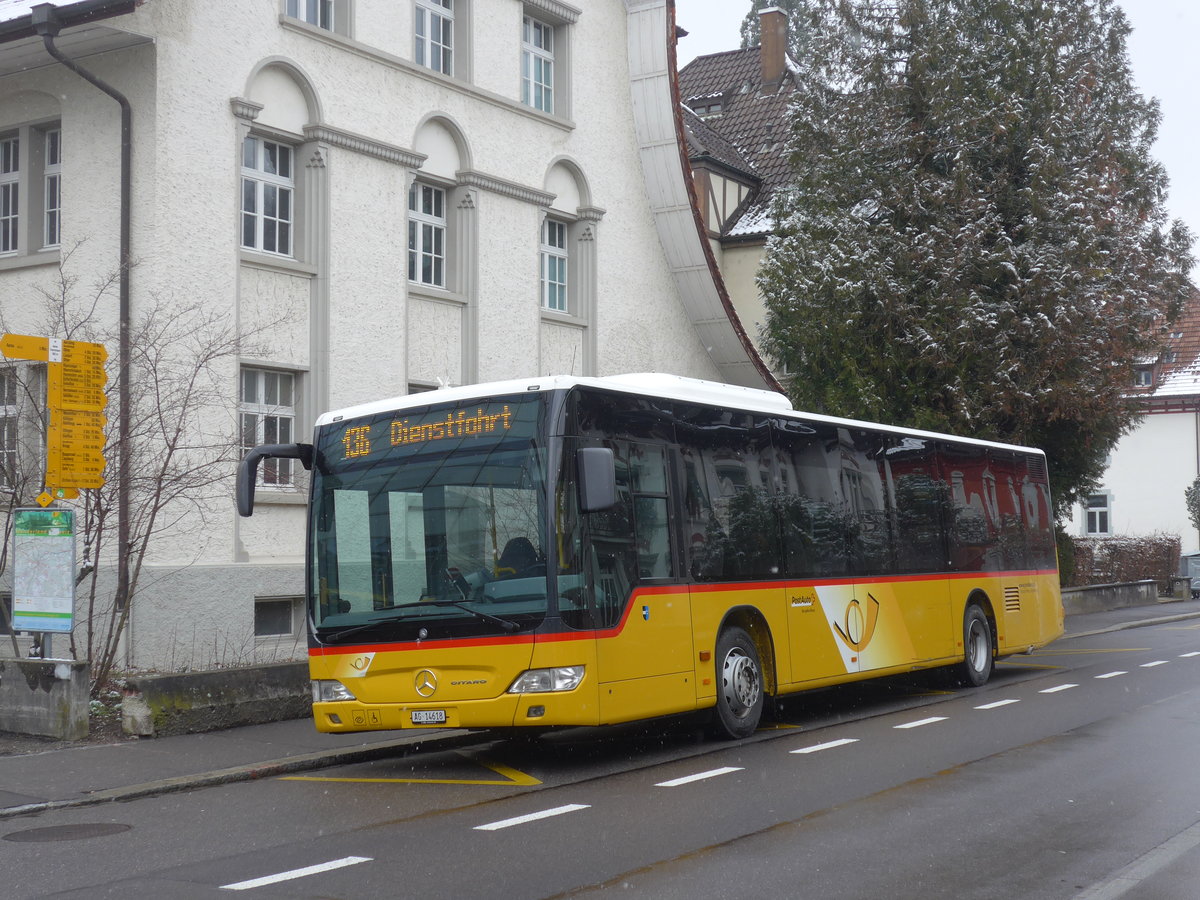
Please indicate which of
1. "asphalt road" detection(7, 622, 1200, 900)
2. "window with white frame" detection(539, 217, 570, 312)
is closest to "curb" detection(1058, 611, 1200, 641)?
"window with white frame" detection(539, 217, 570, 312)

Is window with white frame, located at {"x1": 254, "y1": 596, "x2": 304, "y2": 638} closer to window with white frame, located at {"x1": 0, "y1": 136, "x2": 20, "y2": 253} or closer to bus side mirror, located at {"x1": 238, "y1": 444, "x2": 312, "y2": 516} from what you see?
window with white frame, located at {"x1": 0, "y1": 136, "x2": 20, "y2": 253}

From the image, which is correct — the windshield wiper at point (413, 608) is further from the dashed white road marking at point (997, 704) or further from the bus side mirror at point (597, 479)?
the dashed white road marking at point (997, 704)

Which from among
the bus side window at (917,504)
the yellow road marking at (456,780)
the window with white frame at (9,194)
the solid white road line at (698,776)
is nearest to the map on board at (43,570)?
the yellow road marking at (456,780)

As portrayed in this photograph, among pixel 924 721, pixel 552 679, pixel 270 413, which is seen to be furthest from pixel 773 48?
pixel 552 679

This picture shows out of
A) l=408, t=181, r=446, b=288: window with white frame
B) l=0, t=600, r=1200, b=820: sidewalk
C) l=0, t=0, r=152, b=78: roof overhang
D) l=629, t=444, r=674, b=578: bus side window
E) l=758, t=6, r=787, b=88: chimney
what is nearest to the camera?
l=0, t=600, r=1200, b=820: sidewalk

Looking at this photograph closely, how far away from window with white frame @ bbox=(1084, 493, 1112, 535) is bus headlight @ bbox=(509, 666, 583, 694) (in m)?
49.2

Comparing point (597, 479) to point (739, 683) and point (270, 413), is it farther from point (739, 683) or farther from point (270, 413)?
point (270, 413)

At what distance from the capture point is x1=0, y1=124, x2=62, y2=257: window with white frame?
57.0 ft

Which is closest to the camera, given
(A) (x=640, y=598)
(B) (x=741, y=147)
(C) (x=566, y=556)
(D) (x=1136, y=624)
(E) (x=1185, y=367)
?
(C) (x=566, y=556)

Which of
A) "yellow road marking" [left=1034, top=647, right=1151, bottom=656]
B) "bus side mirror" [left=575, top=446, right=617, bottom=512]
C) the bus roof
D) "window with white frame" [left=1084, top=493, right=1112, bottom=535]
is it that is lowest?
"yellow road marking" [left=1034, top=647, right=1151, bottom=656]

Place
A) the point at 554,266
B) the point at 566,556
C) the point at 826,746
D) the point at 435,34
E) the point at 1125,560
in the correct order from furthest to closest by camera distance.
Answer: the point at 1125,560 → the point at 554,266 → the point at 435,34 → the point at 826,746 → the point at 566,556

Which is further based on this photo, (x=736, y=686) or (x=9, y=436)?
(x=9, y=436)

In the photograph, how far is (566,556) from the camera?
10289 millimetres

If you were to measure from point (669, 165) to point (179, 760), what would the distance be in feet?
52.9
